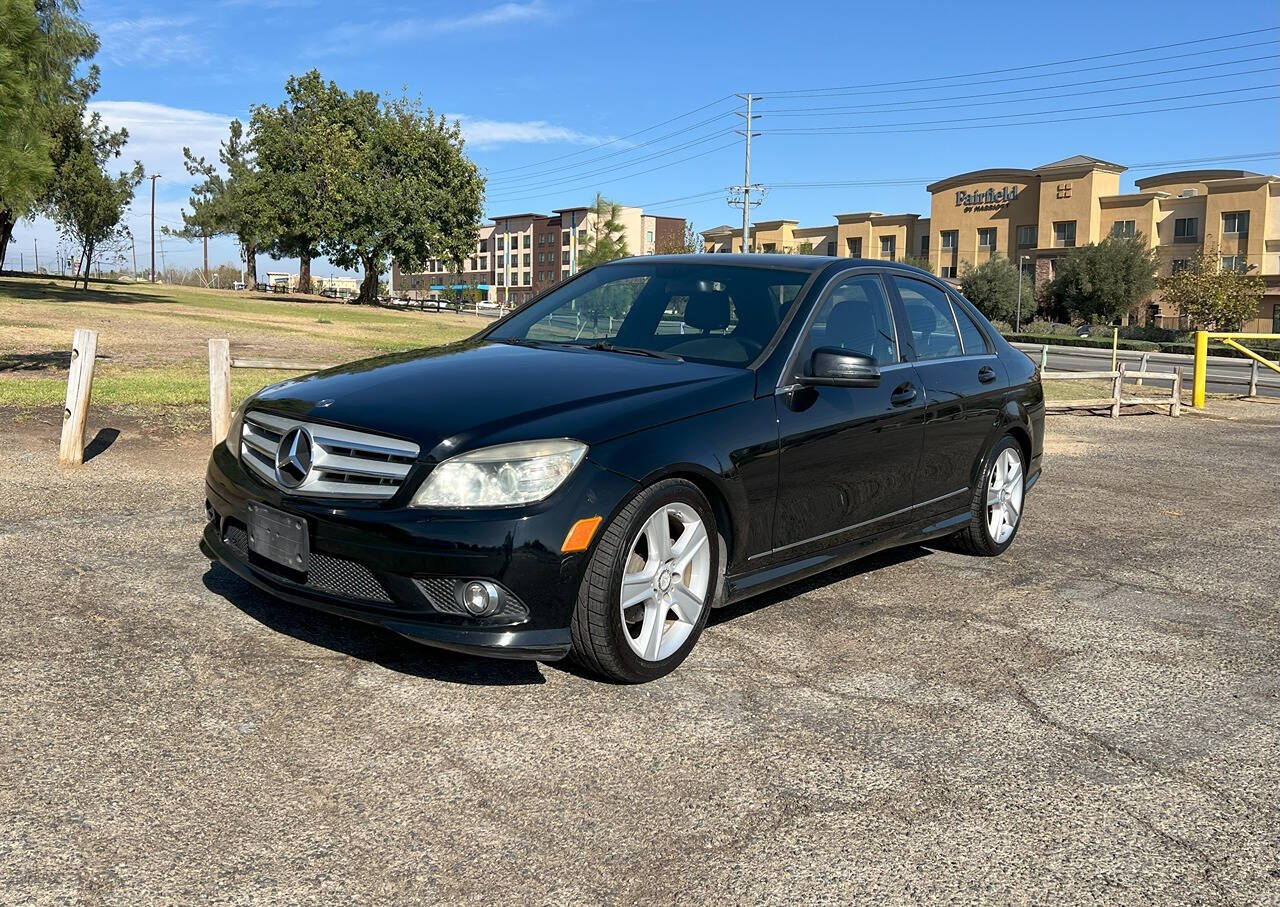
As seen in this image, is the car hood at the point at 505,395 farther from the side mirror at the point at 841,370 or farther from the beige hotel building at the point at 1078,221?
the beige hotel building at the point at 1078,221

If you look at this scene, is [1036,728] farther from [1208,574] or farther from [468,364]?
[1208,574]

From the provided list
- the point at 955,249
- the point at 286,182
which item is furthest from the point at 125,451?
the point at 955,249

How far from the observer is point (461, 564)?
3.77 metres

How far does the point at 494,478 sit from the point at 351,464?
0.57m

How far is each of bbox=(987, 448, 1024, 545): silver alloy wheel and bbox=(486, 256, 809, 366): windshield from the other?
198 centimetres

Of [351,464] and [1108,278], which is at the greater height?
[1108,278]

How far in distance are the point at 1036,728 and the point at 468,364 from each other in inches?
104

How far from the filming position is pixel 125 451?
29.8ft

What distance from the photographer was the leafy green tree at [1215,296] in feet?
223

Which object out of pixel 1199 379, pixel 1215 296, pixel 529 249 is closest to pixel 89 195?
pixel 1199 379

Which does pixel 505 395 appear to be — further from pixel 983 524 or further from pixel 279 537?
pixel 983 524

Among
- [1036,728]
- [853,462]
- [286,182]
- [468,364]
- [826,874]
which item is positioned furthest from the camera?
[286,182]

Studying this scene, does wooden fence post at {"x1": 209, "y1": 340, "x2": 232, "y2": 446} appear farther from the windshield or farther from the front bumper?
the front bumper

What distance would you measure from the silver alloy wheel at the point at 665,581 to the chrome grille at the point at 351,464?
86 centimetres
